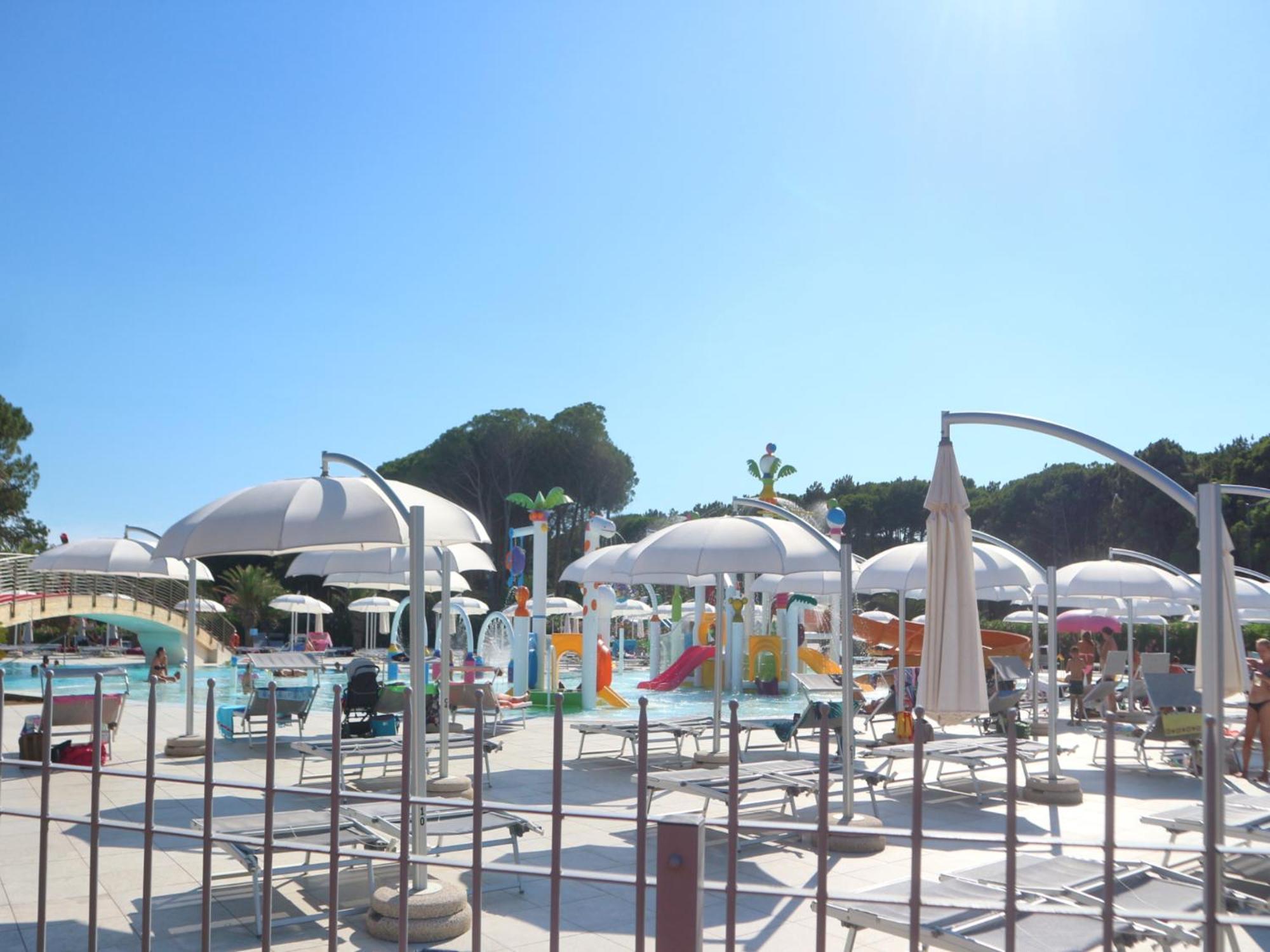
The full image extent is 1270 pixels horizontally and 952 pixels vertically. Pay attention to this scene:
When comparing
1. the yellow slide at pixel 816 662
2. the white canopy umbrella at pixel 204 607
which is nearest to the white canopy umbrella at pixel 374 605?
the white canopy umbrella at pixel 204 607

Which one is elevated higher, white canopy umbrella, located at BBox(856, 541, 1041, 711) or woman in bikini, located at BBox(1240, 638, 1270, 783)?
white canopy umbrella, located at BBox(856, 541, 1041, 711)

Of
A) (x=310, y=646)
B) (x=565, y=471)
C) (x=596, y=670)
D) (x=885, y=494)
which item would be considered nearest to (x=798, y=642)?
(x=596, y=670)

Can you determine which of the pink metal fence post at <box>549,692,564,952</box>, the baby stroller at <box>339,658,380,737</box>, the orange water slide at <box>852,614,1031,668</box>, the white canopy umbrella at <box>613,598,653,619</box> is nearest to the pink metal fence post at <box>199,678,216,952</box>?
the pink metal fence post at <box>549,692,564,952</box>

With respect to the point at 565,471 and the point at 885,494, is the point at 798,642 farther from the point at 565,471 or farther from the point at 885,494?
the point at 885,494

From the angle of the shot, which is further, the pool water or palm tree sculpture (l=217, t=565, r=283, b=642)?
palm tree sculpture (l=217, t=565, r=283, b=642)

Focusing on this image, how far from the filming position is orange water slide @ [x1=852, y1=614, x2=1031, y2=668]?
1118 inches

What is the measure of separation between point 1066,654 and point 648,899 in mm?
30619

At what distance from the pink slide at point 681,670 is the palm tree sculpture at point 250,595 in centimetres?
2002

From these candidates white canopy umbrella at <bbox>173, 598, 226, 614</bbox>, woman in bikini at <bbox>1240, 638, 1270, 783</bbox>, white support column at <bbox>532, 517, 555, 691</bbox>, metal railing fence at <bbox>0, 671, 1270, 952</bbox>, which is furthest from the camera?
white canopy umbrella at <bbox>173, 598, 226, 614</bbox>

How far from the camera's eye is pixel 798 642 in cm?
2317

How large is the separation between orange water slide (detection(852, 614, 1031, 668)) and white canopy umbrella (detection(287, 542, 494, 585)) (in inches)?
665

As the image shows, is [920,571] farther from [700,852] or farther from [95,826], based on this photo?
[95,826]

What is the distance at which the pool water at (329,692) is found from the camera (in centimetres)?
1725

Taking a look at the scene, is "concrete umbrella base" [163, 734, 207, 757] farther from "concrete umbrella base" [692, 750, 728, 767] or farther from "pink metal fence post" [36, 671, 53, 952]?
"pink metal fence post" [36, 671, 53, 952]
